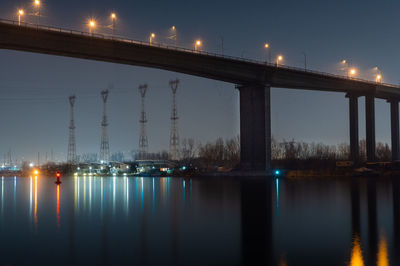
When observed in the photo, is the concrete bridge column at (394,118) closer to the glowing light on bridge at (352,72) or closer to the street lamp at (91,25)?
the glowing light on bridge at (352,72)

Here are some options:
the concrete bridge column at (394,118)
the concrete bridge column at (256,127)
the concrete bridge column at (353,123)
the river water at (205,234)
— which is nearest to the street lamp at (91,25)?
the concrete bridge column at (256,127)

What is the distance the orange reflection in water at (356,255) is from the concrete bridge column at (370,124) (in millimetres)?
89952

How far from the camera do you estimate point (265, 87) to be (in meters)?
77.8

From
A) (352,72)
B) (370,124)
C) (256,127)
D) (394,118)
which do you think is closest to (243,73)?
(256,127)

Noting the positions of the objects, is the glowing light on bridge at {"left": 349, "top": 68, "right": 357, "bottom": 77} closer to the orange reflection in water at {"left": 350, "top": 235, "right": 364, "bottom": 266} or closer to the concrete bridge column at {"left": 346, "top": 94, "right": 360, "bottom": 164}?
the concrete bridge column at {"left": 346, "top": 94, "right": 360, "bottom": 164}

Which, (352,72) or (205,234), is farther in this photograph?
(352,72)

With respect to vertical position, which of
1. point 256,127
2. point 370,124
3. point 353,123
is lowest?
point 256,127

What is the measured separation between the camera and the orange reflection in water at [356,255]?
40.5 feet

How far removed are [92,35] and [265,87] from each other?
1264 inches

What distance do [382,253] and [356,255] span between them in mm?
891

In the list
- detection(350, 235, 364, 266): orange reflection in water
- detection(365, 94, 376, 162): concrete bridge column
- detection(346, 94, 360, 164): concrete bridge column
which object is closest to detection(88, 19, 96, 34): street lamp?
detection(350, 235, 364, 266): orange reflection in water

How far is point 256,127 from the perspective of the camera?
77.4 meters

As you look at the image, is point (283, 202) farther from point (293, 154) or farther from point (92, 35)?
point (293, 154)

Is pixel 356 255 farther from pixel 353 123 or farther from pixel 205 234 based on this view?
pixel 353 123
